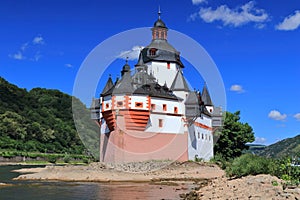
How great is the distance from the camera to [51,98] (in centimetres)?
15838

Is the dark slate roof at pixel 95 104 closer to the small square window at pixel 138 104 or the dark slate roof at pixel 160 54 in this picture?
the dark slate roof at pixel 160 54

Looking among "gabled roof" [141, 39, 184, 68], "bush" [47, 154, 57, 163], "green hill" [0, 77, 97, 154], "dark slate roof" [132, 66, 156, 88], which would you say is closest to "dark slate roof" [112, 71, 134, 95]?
"dark slate roof" [132, 66, 156, 88]

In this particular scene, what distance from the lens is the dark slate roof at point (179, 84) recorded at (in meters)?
52.2

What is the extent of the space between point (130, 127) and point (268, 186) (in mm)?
27887

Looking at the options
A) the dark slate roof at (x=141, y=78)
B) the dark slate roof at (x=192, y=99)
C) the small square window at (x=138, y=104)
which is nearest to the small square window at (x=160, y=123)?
the small square window at (x=138, y=104)

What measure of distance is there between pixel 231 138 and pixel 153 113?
23.3m

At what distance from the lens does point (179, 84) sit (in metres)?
52.8

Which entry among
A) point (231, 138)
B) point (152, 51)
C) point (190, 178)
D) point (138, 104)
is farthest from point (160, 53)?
point (190, 178)

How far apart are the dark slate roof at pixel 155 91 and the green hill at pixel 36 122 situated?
40.5 m

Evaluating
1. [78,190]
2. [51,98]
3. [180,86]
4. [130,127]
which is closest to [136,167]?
[130,127]

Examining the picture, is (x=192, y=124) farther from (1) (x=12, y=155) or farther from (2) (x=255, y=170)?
(1) (x=12, y=155)

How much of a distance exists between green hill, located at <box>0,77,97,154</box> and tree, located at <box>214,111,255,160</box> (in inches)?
1371

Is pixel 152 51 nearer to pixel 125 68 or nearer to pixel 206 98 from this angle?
pixel 125 68

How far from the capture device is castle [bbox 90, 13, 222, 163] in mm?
46250
